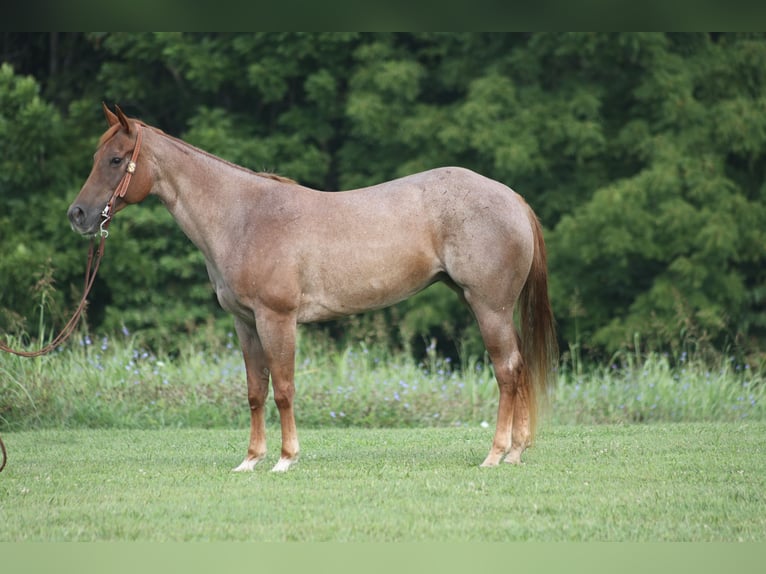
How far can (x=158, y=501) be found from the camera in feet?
20.8

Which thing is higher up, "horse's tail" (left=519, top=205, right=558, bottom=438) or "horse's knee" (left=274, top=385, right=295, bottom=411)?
"horse's tail" (left=519, top=205, right=558, bottom=438)

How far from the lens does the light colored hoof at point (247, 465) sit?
288 inches

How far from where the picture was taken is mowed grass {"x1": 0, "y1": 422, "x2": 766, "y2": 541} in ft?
18.1

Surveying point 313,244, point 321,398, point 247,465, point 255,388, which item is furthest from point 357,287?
point 321,398

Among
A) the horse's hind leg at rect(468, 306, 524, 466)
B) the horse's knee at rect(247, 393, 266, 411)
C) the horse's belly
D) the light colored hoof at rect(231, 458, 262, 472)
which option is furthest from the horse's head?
the horse's hind leg at rect(468, 306, 524, 466)

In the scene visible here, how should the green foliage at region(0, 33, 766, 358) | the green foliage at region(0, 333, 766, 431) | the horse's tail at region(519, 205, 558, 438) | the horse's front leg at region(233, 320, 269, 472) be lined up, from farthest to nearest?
the green foliage at region(0, 33, 766, 358) < the green foliage at region(0, 333, 766, 431) < the horse's tail at region(519, 205, 558, 438) < the horse's front leg at region(233, 320, 269, 472)

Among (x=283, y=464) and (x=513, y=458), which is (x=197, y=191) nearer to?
(x=283, y=464)

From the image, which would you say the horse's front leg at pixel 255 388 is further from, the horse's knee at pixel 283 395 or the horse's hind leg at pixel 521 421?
the horse's hind leg at pixel 521 421

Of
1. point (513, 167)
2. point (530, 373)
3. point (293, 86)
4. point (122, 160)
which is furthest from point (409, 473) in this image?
point (293, 86)

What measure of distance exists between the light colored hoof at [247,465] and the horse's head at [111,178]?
6.35ft

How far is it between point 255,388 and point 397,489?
4.87 ft

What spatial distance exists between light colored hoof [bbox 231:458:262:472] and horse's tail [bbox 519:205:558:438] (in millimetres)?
2059

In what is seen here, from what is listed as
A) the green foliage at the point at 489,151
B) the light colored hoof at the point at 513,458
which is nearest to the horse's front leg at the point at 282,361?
the light colored hoof at the point at 513,458

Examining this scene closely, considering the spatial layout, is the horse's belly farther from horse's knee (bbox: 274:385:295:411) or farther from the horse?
horse's knee (bbox: 274:385:295:411)
